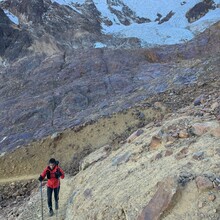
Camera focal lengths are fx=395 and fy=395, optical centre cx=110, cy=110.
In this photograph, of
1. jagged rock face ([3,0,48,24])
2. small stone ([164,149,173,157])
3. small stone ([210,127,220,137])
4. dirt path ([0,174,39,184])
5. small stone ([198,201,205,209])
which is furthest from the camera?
jagged rock face ([3,0,48,24])

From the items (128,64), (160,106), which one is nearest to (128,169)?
(160,106)

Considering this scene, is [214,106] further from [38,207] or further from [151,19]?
[151,19]

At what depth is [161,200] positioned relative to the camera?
7.63 meters

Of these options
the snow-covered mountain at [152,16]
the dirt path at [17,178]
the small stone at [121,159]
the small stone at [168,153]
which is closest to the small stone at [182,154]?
the small stone at [168,153]

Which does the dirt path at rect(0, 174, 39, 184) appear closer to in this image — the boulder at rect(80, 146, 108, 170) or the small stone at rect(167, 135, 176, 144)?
the boulder at rect(80, 146, 108, 170)

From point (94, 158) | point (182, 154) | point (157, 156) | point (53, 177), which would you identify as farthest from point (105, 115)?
point (182, 154)

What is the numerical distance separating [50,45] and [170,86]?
24540mm

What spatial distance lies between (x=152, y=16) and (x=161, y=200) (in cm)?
6178

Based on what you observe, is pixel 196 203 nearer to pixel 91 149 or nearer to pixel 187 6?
pixel 91 149

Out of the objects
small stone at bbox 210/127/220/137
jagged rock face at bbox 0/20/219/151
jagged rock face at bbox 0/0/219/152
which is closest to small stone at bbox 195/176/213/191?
small stone at bbox 210/127/220/137

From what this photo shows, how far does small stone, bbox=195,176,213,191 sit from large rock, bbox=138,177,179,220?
42 cm

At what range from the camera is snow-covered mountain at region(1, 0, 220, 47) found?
2242 inches

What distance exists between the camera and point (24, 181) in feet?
53.8

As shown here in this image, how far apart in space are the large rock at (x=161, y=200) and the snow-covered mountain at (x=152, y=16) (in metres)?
45.9
